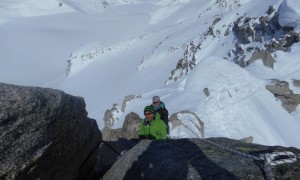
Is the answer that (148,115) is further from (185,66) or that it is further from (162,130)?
(185,66)

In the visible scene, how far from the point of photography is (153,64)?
4791cm

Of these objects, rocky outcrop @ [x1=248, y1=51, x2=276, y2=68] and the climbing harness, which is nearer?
the climbing harness

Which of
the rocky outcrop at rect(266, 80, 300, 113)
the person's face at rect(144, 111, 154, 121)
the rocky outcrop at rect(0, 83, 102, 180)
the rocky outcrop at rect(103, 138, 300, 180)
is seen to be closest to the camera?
the rocky outcrop at rect(0, 83, 102, 180)

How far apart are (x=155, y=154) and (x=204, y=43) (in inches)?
1176

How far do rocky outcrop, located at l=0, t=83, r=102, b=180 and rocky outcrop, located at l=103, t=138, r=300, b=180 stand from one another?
37.8 inches

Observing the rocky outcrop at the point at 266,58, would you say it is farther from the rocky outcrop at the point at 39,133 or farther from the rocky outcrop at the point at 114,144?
the rocky outcrop at the point at 39,133

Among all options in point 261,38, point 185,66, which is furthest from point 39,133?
→ point 185,66

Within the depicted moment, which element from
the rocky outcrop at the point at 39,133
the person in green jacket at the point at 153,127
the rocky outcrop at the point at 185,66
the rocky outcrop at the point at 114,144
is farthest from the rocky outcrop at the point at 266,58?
the rocky outcrop at the point at 39,133

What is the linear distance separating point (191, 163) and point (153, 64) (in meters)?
41.7

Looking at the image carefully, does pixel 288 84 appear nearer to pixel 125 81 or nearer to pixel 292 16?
pixel 292 16

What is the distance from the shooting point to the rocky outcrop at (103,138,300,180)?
5988mm

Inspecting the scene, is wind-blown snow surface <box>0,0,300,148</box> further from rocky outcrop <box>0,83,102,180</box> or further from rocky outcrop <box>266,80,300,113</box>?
rocky outcrop <box>0,83,102,180</box>

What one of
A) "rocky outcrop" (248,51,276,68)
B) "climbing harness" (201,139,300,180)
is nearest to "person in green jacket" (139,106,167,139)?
"climbing harness" (201,139,300,180)

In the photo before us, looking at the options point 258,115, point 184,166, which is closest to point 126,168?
point 184,166
